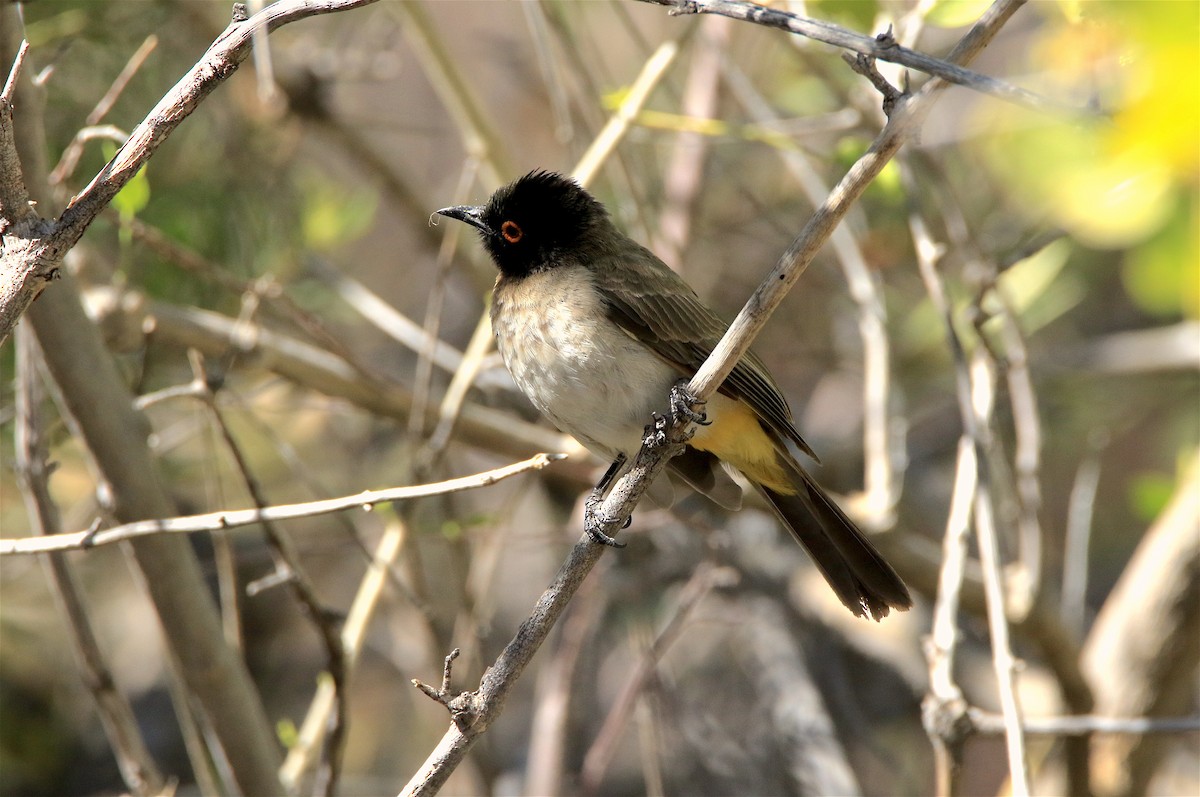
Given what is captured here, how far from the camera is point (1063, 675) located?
12.5 feet

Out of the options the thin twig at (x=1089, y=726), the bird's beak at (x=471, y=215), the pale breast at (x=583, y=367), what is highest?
the bird's beak at (x=471, y=215)

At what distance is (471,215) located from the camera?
3416mm

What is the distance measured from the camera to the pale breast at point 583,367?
3014 mm

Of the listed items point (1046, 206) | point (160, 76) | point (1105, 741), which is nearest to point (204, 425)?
point (160, 76)

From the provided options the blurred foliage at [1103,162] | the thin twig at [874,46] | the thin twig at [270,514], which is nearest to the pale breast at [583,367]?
the thin twig at [270,514]

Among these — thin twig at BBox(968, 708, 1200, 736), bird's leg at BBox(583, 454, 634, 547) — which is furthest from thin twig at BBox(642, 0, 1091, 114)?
thin twig at BBox(968, 708, 1200, 736)

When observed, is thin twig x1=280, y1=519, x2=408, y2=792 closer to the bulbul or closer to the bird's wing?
the bulbul

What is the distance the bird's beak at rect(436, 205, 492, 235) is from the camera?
3367 millimetres

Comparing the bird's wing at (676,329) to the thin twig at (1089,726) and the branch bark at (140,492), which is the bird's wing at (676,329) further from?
the branch bark at (140,492)

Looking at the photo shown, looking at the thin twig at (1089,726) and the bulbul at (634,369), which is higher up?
the bulbul at (634,369)

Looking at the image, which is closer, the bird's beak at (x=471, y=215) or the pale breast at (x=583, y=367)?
the pale breast at (x=583, y=367)

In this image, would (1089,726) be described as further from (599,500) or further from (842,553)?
(599,500)

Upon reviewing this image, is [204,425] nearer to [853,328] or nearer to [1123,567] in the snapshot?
[853,328]

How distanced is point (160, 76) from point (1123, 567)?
4.89 metres
